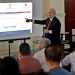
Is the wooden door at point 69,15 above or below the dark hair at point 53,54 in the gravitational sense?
above

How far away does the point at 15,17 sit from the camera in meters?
6.99

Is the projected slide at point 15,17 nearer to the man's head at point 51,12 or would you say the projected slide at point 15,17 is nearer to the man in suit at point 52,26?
the man in suit at point 52,26

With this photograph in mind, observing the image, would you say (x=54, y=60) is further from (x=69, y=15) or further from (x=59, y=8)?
(x=69, y=15)

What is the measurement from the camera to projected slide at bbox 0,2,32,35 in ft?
22.3

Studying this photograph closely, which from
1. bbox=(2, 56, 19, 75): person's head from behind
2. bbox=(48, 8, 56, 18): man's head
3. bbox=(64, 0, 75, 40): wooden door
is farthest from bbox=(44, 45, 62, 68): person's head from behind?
bbox=(64, 0, 75, 40): wooden door

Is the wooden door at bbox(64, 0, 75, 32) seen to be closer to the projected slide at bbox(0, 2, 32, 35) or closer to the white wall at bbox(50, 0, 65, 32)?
the white wall at bbox(50, 0, 65, 32)

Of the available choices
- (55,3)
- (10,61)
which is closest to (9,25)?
(55,3)

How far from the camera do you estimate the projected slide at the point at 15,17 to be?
22.3ft

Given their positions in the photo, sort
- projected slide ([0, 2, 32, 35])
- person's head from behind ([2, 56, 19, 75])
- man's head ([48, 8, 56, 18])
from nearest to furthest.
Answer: person's head from behind ([2, 56, 19, 75])
man's head ([48, 8, 56, 18])
projected slide ([0, 2, 32, 35])

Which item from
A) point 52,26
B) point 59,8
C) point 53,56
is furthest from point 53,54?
point 59,8

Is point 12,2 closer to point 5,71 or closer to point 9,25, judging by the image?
point 9,25

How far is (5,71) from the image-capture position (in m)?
2.10

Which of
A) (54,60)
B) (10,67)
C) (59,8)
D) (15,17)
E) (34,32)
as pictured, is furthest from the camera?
(59,8)

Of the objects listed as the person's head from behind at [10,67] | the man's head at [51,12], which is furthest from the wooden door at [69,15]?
the person's head from behind at [10,67]
